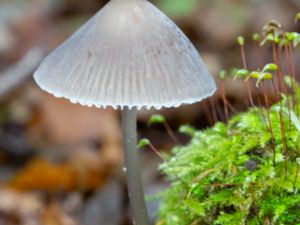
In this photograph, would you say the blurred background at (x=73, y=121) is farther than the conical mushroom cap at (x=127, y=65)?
Yes

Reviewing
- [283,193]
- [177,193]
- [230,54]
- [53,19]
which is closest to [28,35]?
[53,19]

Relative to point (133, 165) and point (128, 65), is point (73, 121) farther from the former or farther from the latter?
point (128, 65)

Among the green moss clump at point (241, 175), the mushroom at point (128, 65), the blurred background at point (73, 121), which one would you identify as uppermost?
the mushroom at point (128, 65)

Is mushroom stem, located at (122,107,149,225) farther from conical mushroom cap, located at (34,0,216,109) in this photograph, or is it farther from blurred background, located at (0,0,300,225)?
blurred background, located at (0,0,300,225)

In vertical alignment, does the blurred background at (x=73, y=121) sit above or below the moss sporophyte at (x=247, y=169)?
below

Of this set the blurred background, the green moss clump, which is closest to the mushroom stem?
the green moss clump

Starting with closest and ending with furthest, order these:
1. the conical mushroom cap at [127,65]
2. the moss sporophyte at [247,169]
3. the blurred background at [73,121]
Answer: the conical mushroom cap at [127,65]
the moss sporophyte at [247,169]
the blurred background at [73,121]

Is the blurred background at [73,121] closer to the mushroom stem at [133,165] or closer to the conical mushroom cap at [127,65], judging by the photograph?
the mushroom stem at [133,165]

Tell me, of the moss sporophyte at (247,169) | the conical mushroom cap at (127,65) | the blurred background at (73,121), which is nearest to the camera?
the conical mushroom cap at (127,65)

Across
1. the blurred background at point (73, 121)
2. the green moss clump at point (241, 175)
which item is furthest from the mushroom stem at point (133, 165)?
the blurred background at point (73, 121)
